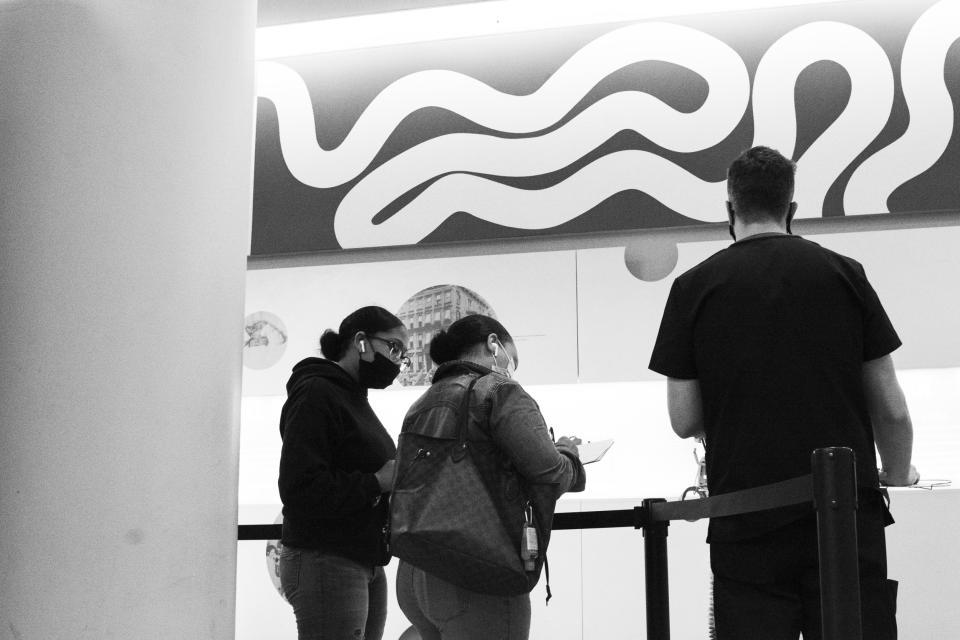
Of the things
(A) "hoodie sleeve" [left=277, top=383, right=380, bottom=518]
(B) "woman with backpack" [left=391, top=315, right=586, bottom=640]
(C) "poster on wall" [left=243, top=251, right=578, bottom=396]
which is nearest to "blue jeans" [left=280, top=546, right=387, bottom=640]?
(A) "hoodie sleeve" [left=277, top=383, right=380, bottom=518]

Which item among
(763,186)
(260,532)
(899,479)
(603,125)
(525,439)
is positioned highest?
(603,125)

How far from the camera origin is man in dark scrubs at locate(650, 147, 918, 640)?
2057 millimetres

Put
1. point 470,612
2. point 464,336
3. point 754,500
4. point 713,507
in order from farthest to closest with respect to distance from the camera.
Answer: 1. point 464,336
2. point 470,612
3. point 713,507
4. point 754,500

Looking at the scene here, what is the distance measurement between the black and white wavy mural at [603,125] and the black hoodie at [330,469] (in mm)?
2203

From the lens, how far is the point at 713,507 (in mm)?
2143

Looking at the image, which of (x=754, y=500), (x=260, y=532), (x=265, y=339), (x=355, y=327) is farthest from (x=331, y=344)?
(x=265, y=339)

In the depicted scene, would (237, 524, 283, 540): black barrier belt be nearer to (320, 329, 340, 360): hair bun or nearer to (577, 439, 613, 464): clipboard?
(320, 329, 340, 360): hair bun

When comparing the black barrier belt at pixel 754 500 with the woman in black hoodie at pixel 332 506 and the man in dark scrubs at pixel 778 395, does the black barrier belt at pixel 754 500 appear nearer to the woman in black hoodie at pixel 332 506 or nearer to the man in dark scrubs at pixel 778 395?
the man in dark scrubs at pixel 778 395

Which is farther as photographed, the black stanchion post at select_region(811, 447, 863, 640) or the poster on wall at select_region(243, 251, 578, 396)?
the poster on wall at select_region(243, 251, 578, 396)

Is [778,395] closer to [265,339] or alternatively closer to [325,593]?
[325,593]

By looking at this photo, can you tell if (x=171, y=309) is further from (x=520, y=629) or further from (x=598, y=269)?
(x=598, y=269)

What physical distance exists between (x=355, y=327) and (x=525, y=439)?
0.98m

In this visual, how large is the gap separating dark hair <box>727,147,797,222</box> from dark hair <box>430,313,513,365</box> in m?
0.80

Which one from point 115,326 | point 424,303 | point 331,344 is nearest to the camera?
point 115,326
